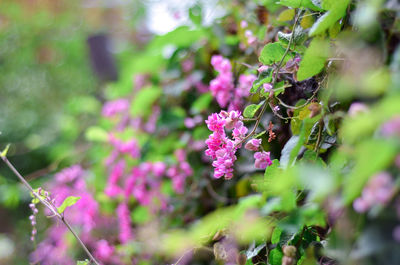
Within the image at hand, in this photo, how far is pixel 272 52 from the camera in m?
0.80

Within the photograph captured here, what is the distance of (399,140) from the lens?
0.37 metres

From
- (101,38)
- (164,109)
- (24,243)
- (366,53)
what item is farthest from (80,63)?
(366,53)

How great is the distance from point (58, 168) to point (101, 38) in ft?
9.47

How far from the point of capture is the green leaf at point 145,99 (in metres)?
1.79

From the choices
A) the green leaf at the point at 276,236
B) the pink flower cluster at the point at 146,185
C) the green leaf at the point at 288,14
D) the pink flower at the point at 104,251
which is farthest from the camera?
the pink flower cluster at the point at 146,185

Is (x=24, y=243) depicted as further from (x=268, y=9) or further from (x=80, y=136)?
(x=268, y=9)

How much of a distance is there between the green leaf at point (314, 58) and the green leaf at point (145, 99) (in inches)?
45.2

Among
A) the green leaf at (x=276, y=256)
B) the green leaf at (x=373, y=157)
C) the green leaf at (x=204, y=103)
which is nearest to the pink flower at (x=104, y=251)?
the green leaf at (x=204, y=103)

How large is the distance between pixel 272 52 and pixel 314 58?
13 cm

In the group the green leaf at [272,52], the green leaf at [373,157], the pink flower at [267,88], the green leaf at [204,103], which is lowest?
the green leaf at [204,103]

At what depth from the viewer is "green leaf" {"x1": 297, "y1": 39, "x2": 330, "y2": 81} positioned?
2.20 ft

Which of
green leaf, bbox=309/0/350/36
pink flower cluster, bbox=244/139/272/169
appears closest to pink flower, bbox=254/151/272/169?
pink flower cluster, bbox=244/139/272/169

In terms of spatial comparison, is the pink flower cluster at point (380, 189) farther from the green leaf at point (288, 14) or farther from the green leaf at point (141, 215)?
the green leaf at point (141, 215)

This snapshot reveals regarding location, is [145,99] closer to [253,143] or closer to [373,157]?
[253,143]
